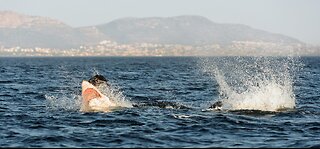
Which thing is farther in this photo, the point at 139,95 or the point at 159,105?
the point at 139,95

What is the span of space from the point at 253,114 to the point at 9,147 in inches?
443

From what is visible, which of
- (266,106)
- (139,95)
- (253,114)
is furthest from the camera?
(139,95)

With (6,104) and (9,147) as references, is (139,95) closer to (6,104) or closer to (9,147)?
(6,104)

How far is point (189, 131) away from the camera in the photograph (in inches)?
820

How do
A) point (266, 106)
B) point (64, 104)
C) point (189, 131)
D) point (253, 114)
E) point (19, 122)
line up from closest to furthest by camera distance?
point (189, 131)
point (19, 122)
point (253, 114)
point (266, 106)
point (64, 104)

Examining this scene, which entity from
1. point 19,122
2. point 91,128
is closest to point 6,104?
point 19,122

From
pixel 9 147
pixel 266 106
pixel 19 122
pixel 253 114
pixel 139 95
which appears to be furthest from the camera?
pixel 139 95

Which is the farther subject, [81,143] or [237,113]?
[237,113]

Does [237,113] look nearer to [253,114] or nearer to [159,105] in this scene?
[253,114]

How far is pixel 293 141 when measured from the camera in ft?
62.7

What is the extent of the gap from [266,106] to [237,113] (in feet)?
9.17

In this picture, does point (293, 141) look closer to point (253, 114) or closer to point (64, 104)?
point (253, 114)

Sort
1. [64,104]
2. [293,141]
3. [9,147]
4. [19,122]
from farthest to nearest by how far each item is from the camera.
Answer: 1. [64,104]
2. [19,122]
3. [293,141]
4. [9,147]

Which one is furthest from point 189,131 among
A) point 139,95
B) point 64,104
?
point 139,95
